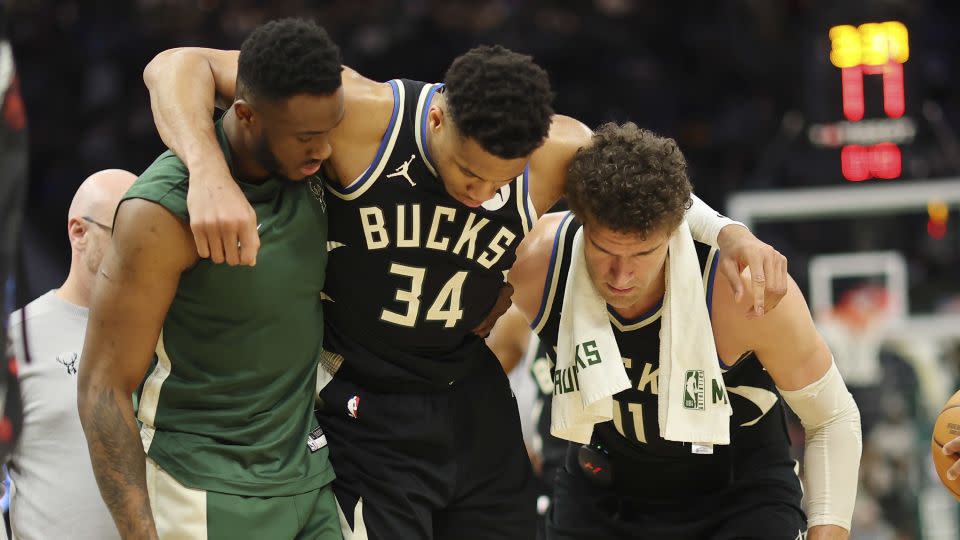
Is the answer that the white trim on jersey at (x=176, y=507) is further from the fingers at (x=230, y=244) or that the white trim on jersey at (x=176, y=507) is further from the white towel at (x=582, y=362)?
the white towel at (x=582, y=362)

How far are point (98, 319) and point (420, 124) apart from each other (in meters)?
0.87

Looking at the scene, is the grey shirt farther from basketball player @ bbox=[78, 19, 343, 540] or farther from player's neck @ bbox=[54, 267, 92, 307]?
basketball player @ bbox=[78, 19, 343, 540]

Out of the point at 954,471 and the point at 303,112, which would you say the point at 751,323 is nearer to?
the point at 954,471

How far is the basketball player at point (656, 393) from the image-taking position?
2.99 meters

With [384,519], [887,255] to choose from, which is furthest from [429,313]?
[887,255]

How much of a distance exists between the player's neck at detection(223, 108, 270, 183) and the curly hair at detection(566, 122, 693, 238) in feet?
2.57

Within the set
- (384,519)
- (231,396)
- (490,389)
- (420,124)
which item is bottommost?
(384,519)

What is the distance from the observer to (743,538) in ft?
10.9

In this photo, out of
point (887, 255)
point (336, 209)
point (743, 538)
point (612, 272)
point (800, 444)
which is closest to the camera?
point (336, 209)

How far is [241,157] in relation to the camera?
266 centimetres

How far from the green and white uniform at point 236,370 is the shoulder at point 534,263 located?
0.78 m

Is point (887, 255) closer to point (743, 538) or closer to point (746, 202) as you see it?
point (746, 202)

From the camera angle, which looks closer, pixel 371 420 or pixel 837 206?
pixel 371 420

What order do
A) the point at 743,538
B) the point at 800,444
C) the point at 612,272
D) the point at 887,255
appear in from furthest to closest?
the point at 887,255
the point at 800,444
the point at 743,538
the point at 612,272
